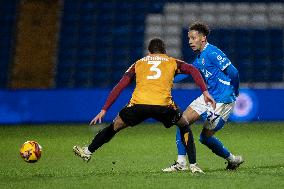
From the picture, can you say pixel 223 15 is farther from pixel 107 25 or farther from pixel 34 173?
→ pixel 34 173

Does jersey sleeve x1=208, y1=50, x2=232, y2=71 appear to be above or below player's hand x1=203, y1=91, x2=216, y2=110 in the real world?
above

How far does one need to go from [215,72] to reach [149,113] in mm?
1086

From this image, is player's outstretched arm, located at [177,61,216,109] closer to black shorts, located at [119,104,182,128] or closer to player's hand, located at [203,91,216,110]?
player's hand, located at [203,91,216,110]

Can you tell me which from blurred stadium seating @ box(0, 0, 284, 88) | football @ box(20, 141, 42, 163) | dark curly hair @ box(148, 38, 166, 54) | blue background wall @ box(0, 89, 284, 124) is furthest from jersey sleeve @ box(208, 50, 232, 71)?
blurred stadium seating @ box(0, 0, 284, 88)

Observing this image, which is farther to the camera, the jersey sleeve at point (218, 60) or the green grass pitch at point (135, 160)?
the jersey sleeve at point (218, 60)

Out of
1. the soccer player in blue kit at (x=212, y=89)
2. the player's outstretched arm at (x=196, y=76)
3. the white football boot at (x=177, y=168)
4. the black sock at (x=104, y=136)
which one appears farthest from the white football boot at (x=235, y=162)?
the black sock at (x=104, y=136)

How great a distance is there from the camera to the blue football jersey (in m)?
8.27

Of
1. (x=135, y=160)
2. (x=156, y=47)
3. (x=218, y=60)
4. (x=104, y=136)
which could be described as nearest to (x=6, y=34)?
(x=135, y=160)

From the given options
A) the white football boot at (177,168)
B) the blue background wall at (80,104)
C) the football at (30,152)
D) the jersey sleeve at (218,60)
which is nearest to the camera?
the white football boot at (177,168)

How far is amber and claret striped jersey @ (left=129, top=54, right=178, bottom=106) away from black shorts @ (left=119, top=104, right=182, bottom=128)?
6 cm

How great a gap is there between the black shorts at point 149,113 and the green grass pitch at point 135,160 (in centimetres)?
54

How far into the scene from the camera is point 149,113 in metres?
7.61

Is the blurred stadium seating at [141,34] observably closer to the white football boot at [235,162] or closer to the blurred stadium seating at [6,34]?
the blurred stadium seating at [6,34]

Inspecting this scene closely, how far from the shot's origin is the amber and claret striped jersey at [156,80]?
7.64 metres
